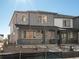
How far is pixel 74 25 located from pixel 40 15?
8291 mm

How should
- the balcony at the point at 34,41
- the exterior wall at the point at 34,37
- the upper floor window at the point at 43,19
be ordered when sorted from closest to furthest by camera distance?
the balcony at the point at 34,41, the exterior wall at the point at 34,37, the upper floor window at the point at 43,19

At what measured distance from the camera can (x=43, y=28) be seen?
1257 inches

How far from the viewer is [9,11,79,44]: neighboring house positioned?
100 feet

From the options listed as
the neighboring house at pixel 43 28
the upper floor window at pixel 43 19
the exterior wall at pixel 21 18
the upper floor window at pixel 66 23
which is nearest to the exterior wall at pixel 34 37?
the neighboring house at pixel 43 28

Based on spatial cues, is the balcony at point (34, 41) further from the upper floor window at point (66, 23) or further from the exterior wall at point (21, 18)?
the upper floor window at point (66, 23)

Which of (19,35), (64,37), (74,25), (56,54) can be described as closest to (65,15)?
(74,25)

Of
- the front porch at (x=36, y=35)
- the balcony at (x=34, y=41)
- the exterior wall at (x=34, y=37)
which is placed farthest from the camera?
the front porch at (x=36, y=35)

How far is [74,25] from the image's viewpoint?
3769cm

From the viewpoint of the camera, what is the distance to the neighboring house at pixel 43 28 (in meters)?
30.6

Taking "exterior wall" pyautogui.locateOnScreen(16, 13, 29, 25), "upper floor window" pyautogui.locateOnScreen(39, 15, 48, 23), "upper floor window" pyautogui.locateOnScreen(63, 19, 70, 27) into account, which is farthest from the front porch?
"upper floor window" pyautogui.locateOnScreen(63, 19, 70, 27)

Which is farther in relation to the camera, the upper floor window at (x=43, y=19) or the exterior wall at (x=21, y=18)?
the upper floor window at (x=43, y=19)

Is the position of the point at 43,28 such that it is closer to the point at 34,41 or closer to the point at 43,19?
the point at 34,41

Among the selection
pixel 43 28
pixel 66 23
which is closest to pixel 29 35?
pixel 43 28

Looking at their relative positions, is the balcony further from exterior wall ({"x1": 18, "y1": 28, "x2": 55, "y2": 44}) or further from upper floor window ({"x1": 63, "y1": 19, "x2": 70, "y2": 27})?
upper floor window ({"x1": 63, "y1": 19, "x2": 70, "y2": 27})
